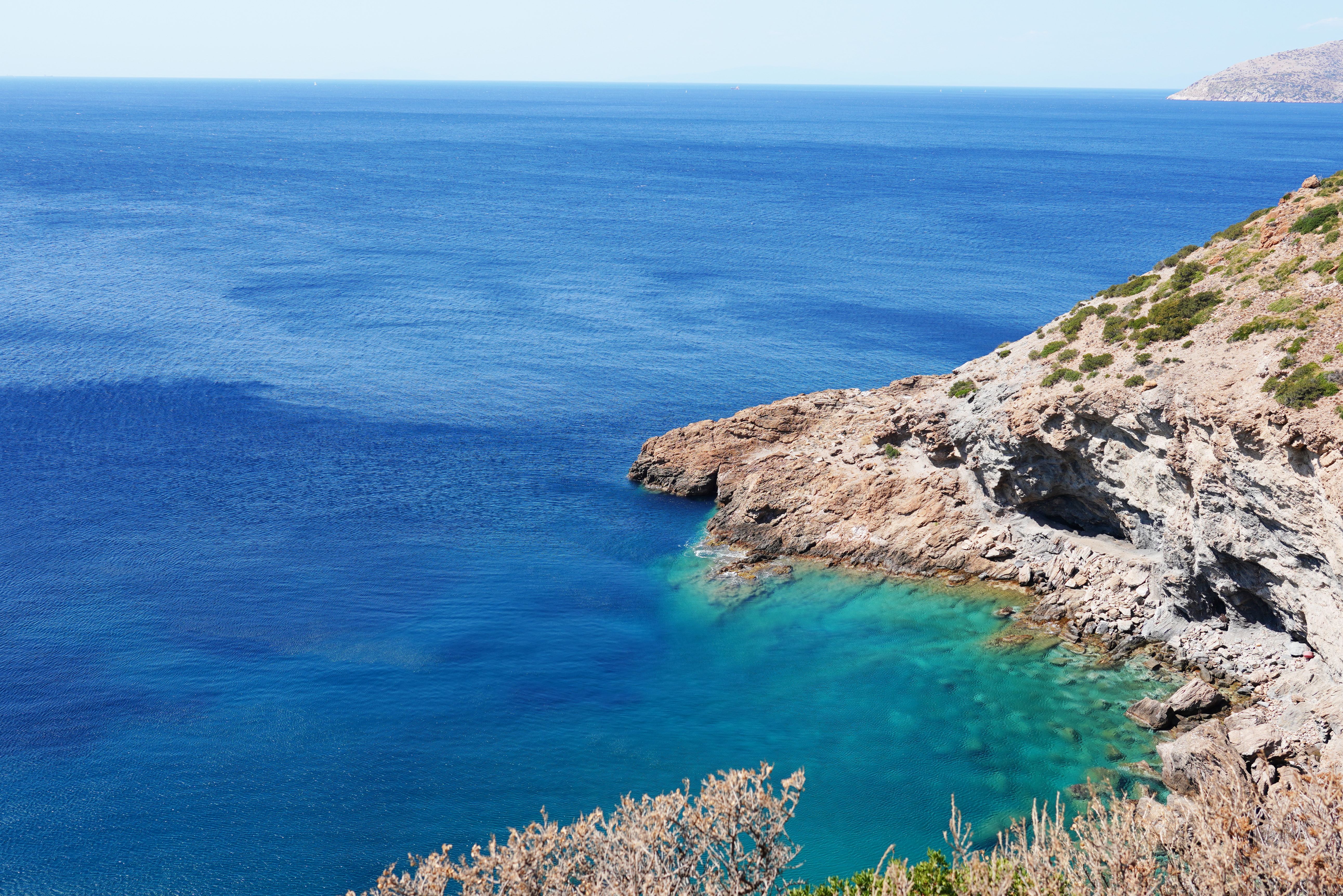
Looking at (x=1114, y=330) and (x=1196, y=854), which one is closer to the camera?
(x=1196, y=854)

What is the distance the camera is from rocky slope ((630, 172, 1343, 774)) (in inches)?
1532

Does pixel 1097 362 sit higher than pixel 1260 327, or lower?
lower

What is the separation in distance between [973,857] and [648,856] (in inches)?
294

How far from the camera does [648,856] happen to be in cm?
2261

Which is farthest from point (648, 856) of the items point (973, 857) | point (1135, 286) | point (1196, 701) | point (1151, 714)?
point (1135, 286)

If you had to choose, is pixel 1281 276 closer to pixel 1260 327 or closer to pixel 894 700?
pixel 1260 327

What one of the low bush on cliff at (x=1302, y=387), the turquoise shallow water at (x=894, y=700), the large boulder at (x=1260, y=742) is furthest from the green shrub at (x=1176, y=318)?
the large boulder at (x=1260, y=742)

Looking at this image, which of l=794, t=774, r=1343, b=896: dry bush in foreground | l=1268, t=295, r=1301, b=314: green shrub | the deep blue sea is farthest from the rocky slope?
l=794, t=774, r=1343, b=896: dry bush in foreground

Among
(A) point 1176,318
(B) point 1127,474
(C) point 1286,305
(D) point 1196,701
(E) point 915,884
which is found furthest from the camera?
(A) point 1176,318

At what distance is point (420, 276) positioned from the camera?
123 metres

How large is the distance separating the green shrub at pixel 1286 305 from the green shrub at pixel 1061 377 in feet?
27.6

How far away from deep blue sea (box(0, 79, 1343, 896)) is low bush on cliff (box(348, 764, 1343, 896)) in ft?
38.9

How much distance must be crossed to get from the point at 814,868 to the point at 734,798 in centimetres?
1306

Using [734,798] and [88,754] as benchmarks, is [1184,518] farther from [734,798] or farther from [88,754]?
[88,754]
